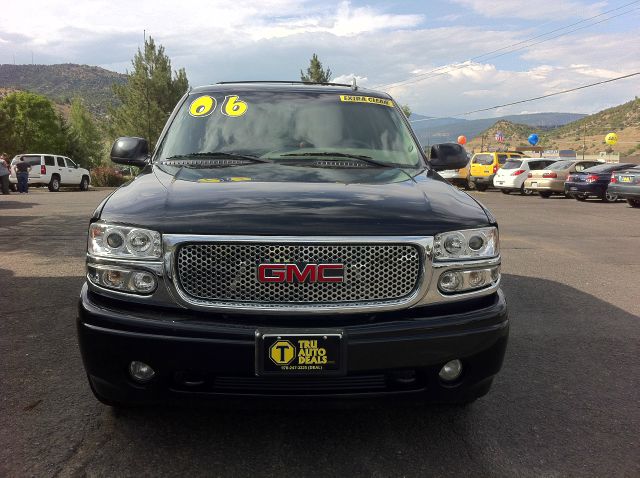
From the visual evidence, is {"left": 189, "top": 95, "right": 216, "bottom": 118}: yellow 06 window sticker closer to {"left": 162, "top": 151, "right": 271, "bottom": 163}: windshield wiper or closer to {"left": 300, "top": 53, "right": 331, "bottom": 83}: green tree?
{"left": 162, "top": 151, "right": 271, "bottom": 163}: windshield wiper

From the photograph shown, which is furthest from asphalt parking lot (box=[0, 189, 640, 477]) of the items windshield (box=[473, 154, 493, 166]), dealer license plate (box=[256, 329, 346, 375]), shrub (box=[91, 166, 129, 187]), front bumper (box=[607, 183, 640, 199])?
shrub (box=[91, 166, 129, 187])

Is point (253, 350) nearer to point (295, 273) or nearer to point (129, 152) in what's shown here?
point (295, 273)

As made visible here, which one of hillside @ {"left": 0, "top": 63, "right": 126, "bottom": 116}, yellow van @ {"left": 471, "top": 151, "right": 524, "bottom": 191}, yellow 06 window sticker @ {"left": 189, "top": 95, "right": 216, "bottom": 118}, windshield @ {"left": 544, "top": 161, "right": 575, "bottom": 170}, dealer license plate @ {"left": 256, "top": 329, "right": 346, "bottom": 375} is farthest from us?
hillside @ {"left": 0, "top": 63, "right": 126, "bottom": 116}

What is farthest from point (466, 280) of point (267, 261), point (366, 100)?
point (366, 100)

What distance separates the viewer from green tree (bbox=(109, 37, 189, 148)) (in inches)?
1935

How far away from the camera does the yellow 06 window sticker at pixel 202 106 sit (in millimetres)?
4078

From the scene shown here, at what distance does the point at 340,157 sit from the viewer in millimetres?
3680

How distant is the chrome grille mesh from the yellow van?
25868 mm

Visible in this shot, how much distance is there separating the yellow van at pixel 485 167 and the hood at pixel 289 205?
25.4m

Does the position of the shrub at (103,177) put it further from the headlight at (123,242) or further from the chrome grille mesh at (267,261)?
the chrome grille mesh at (267,261)

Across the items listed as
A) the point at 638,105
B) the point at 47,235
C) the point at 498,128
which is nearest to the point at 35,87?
the point at 498,128

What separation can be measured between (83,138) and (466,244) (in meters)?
83.1

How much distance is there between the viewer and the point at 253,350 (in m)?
2.39

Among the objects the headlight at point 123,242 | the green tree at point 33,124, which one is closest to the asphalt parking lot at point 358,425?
the headlight at point 123,242
